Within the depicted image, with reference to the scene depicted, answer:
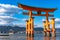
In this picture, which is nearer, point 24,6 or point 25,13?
point 24,6

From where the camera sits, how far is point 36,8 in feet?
172

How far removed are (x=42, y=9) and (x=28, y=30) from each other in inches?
255

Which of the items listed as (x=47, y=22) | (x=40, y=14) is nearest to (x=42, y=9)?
(x=40, y=14)

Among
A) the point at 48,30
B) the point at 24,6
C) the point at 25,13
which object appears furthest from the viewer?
the point at 48,30

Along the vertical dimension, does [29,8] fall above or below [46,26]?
above

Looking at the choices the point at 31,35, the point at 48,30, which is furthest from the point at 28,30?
the point at 48,30

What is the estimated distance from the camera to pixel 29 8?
168ft

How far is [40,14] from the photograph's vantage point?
178 ft

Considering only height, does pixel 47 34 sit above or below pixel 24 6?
below

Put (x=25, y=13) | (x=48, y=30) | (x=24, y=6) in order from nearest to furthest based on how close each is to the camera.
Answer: (x=24, y=6)
(x=25, y=13)
(x=48, y=30)

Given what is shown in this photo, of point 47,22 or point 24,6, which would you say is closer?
point 24,6

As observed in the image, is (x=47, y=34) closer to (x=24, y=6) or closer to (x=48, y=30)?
(x=48, y=30)

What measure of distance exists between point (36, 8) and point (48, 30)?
27.0ft

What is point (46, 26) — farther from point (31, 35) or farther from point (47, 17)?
point (31, 35)
